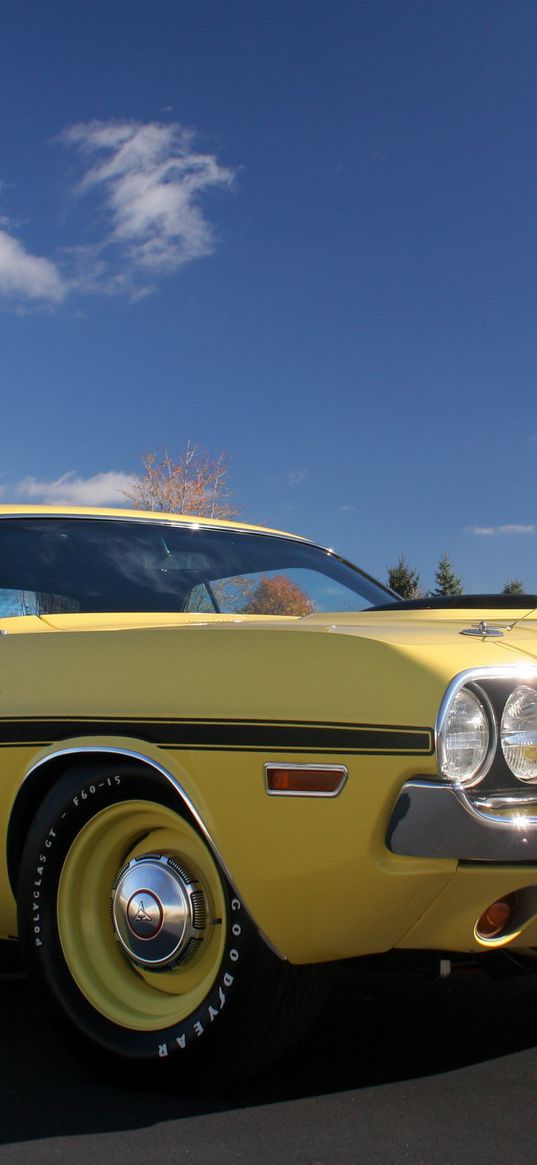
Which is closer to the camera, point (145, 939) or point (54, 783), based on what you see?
point (145, 939)

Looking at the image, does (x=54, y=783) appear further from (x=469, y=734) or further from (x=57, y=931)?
(x=469, y=734)

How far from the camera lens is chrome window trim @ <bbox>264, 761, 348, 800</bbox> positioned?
2.40 meters

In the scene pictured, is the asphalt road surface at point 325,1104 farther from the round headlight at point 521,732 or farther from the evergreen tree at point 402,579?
the evergreen tree at point 402,579

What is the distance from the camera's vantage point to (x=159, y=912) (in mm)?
2664

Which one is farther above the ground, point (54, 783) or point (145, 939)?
point (54, 783)

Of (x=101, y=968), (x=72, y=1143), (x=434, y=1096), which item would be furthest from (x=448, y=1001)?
(x=72, y=1143)

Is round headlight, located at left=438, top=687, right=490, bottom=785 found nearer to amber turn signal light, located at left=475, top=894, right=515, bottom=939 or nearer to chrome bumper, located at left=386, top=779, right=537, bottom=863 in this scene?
chrome bumper, located at left=386, top=779, right=537, bottom=863

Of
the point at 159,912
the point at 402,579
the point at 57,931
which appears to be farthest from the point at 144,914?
the point at 402,579

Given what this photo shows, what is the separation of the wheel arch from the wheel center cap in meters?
0.22

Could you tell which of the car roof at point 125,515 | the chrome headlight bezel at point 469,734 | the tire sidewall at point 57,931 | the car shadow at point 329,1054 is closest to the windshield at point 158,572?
the car roof at point 125,515

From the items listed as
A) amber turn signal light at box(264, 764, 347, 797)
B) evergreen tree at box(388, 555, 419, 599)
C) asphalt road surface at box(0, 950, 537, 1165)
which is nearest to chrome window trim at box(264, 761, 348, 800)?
amber turn signal light at box(264, 764, 347, 797)

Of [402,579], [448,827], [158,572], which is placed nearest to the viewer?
[448,827]

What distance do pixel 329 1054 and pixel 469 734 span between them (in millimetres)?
996

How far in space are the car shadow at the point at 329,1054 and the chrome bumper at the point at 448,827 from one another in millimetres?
686
